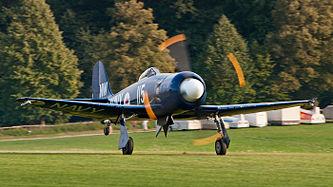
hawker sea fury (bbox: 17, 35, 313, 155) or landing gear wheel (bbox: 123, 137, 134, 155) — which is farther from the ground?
hawker sea fury (bbox: 17, 35, 313, 155)

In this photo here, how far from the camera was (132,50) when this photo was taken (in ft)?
181

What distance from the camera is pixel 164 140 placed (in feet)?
124

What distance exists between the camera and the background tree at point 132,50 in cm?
5325

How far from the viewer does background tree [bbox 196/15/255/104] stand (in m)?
53.6

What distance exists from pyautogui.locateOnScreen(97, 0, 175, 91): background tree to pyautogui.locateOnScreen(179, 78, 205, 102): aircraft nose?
109 ft

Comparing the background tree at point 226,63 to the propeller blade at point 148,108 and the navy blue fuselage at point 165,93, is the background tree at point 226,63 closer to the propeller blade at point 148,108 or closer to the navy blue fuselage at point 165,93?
the navy blue fuselage at point 165,93

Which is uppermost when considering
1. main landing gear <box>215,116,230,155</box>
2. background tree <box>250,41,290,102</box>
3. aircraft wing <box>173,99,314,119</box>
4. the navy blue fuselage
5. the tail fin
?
background tree <box>250,41,290,102</box>

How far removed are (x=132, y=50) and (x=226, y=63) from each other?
993cm

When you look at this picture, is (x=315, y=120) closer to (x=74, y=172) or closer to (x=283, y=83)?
(x=283, y=83)

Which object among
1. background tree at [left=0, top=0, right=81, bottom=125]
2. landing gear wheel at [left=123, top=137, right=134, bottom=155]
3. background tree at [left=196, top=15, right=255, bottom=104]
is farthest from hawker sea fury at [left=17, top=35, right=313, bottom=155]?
background tree at [left=0, top=0, right=81, bottom=125]

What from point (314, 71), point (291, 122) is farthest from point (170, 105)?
point (314, 71)

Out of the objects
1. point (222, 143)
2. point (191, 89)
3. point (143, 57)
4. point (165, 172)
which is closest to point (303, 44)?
point (143, 57)

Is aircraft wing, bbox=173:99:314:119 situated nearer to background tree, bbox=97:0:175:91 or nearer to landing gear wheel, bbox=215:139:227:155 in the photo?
landing gear wheel, bbox=215:139:227:155

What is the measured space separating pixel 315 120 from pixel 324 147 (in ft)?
63.7
